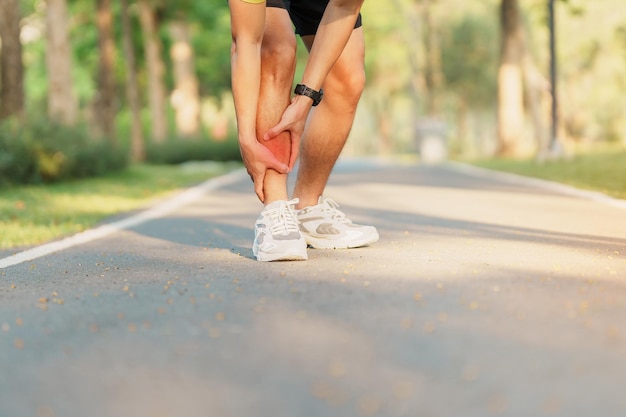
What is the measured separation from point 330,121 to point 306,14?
576 millimetres

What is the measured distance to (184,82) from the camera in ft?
114

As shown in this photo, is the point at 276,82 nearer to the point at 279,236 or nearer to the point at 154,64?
the point at 279,236

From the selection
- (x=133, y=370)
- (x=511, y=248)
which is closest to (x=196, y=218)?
(x=511, y=248)

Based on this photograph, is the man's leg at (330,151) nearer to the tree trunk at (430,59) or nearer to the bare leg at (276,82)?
the bare leg at (276,82)

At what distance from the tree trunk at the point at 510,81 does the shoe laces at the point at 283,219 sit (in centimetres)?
2528

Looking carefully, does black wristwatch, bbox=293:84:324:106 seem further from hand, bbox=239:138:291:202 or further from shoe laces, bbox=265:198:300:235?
shoe laces, bbox=265:198:300:235

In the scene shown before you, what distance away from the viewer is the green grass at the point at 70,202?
8.30 meters

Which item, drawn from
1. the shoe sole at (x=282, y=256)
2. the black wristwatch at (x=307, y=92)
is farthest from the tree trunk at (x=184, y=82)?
the shoe sole at (x=282, y=256)

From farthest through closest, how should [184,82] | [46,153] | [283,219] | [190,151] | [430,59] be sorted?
[430,59]
[184,82]
[190,151]
[46,153]
[283,219]

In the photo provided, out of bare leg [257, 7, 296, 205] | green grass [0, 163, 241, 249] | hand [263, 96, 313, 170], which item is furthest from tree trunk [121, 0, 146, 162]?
hand [263, 96, 313, 170]

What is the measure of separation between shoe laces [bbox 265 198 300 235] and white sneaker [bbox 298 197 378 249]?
330 mm

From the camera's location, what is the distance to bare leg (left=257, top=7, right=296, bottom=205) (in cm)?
524

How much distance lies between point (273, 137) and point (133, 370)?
8.33 ft

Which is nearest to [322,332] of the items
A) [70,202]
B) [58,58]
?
[70,202]
